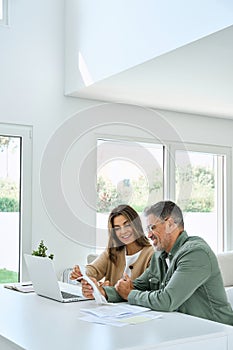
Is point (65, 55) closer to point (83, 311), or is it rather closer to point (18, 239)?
point (18, 239)

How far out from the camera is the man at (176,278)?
2178mm

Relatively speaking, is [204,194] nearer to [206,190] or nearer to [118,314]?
[206,190]

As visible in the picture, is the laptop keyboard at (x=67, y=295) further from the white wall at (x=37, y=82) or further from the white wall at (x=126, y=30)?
the white wall at (x=37, y=82)

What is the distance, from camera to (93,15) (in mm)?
4113

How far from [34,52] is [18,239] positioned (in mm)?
1556

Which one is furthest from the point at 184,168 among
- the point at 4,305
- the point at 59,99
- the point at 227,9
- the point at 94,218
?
the point at 4,305

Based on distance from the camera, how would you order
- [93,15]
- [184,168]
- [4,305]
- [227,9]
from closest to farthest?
[4,305] < [227,9] < [93,15] < [184,168]

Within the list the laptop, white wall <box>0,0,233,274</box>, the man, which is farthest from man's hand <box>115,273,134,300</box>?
white wall <box>0,0,233,274</box>

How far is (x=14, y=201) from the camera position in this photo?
4375 mm

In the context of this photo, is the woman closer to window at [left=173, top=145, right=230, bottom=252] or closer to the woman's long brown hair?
the woman's long brown hair

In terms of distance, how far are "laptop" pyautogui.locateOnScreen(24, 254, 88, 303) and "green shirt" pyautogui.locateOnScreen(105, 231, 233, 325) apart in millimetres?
357

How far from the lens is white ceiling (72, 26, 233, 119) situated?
3.19 meters

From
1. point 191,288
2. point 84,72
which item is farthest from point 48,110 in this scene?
point 191,288

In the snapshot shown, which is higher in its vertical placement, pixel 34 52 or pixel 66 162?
pixel 34 52
